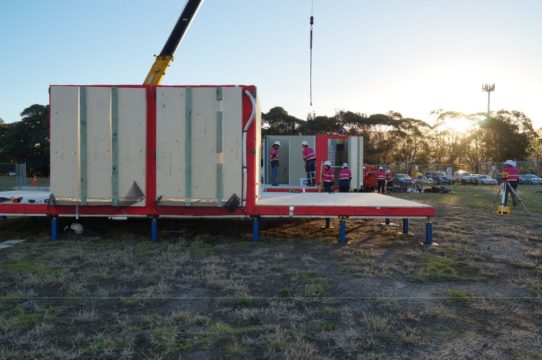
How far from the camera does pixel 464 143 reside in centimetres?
5788

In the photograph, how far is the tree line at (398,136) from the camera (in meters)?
44.6

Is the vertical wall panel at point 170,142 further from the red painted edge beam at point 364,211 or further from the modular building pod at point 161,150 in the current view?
the red painted edge beam at point 364,211

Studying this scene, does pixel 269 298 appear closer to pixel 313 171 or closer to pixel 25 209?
pixel 25 209

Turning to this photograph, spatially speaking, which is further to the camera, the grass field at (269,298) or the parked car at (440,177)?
the parked car at (440,177)

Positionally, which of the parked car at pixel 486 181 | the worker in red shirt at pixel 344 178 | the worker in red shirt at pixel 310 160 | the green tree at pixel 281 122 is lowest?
the parked car at pixel 486 181

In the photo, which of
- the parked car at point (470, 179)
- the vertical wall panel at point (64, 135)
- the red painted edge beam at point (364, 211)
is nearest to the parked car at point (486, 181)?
the parked car at point (470, 179)

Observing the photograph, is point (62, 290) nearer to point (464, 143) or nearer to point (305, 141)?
point (305, 141)

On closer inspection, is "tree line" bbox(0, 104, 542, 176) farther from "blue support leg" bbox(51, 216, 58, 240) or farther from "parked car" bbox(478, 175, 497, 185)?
"blue support leg" bbox(51, 216, 58, 240)

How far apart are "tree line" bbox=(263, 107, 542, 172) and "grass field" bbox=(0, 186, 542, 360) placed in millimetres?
42833

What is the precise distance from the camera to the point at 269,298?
4121mm

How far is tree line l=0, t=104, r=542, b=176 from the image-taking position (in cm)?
4456

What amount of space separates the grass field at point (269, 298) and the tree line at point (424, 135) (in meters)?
42.8

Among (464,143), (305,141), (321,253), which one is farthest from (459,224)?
(464,143)

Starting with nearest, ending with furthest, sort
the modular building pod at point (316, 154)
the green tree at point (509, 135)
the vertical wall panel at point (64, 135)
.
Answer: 1. the vertical wall panel at point (64, 135)
2. the modular building pod at point (316, 154)
3. the green tree at point (509, 135)
